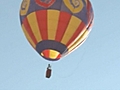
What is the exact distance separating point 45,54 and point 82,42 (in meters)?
3.13

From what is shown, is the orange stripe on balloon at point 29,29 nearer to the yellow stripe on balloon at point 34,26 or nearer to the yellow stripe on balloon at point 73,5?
the yellow stripe on balloon at point 34,26

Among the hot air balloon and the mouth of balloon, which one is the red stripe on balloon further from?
the mouth of balloon

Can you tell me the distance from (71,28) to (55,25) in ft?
3.29

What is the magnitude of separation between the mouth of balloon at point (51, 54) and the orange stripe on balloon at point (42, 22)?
0.81m

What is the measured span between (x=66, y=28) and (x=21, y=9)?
3568 millimetres

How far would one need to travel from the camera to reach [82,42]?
67562mm

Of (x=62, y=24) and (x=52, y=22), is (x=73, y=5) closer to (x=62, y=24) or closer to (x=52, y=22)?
(x=62, y=24)

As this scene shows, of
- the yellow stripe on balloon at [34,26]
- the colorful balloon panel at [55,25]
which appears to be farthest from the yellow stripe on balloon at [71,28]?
the yellow stripe on balloon at [34,26]

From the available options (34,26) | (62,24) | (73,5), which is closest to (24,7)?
(34,26)

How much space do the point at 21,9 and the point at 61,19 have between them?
3193 mm

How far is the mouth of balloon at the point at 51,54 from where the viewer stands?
214ft

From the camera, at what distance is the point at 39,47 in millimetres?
65500

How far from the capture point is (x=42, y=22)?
65562 millimetres

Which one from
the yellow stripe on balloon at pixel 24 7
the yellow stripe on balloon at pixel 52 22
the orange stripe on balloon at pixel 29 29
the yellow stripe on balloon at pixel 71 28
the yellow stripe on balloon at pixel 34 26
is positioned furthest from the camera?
the yellow stripe on balloon at pixel 24 7
